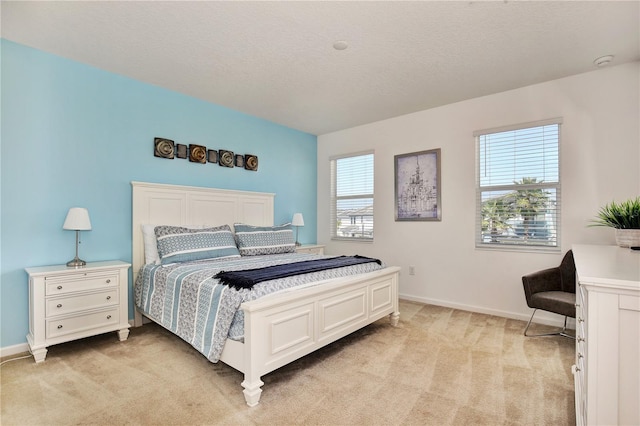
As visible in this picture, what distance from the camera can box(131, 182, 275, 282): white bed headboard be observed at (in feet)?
11.0

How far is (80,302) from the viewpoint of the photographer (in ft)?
8.78

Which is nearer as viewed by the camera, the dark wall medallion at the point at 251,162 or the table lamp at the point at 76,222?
the table lamp at the point at 76,222

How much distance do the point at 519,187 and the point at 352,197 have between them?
233 cm

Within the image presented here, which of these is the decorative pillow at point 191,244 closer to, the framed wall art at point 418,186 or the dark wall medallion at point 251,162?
the dark wall medallion at point 251,162

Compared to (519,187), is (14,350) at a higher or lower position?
lower

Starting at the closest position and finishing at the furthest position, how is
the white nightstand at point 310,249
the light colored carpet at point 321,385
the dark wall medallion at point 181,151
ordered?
the light colored carpet at point 321,385 → the dark wall medallion at point 181,151 → the white nightstand at point 310,249

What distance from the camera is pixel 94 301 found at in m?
2.75

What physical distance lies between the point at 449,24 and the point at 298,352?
8.77 feet

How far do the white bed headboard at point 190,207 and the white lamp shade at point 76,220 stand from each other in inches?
22.2

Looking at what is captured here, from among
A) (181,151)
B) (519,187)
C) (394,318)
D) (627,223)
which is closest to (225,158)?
(181,151)

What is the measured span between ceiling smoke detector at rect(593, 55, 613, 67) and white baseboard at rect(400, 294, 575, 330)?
2.50 m

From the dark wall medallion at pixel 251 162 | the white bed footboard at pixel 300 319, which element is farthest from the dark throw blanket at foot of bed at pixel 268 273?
the dark wall medallion at pixel 251 162

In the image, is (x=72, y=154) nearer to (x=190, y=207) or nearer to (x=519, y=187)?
(x=190, y=207)

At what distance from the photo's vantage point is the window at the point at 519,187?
11.0 ft
